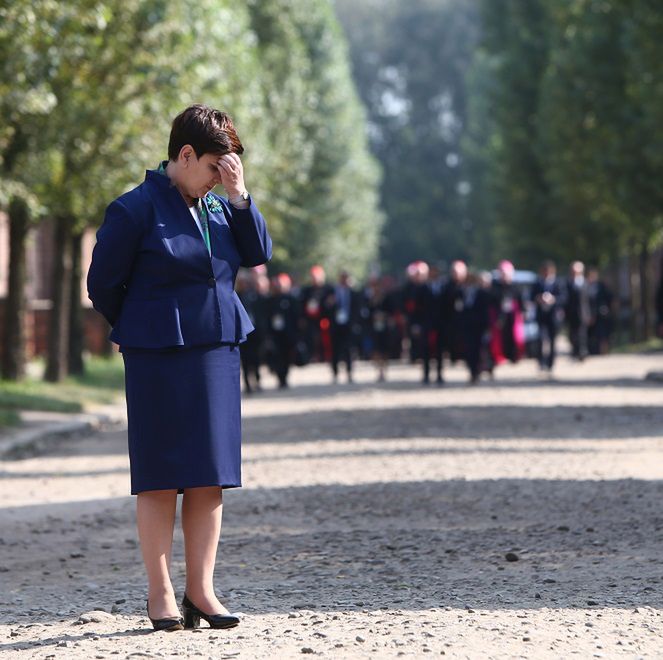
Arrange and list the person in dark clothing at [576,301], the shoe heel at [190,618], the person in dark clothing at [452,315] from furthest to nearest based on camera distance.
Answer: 1. the person in dark clothing at [576,301]
2. the person in dark clothing at [452,315]
3. the shoe heel at [190,618]

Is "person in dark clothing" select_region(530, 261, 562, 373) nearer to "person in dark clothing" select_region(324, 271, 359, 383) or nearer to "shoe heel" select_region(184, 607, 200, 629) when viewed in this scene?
"person in dark clothing" select_region(324, 271, 359, 383)

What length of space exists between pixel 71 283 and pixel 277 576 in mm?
20177

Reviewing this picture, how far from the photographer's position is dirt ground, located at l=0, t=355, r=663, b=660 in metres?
6.05

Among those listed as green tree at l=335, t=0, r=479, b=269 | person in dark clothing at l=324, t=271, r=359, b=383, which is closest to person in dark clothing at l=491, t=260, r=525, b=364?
person in dark clothing at l=324, t=271, r=359, b=383

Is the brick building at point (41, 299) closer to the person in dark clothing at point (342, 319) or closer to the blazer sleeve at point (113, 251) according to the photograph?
the person in dark clothing at point (342, 319)

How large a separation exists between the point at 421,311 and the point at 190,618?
19970 millimetres

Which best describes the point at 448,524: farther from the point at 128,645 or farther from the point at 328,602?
the point at 128,645

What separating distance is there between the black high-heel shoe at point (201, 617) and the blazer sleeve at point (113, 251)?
1161mm

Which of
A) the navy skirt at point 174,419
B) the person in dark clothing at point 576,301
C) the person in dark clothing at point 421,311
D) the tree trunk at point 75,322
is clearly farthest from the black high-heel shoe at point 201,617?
the person in dark clothing at point 576,301

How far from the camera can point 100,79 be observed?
871 inches

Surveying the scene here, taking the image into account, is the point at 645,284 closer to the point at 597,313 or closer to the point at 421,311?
the point at 597,313

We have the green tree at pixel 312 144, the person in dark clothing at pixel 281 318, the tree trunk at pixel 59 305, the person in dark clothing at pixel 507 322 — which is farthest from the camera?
the green tree at pixel 312 144

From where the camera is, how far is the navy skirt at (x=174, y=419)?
239 inches

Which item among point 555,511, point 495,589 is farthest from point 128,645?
point 555,511
